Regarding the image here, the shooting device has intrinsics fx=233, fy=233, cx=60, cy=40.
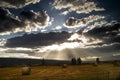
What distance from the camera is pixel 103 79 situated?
3291cm

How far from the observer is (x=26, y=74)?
1804 inches

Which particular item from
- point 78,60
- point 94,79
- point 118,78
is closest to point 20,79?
point 94,79

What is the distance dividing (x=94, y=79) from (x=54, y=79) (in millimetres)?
5818

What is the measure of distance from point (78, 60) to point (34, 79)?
49.5 m

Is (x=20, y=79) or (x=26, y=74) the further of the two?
(x=26, y=74)

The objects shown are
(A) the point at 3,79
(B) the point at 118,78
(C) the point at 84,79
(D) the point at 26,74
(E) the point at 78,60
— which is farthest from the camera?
(E) the point at 78,60

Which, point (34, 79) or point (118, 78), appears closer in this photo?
point (118, 78)

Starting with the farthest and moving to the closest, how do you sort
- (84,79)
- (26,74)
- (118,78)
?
(26,74), (84,79), (118,78)

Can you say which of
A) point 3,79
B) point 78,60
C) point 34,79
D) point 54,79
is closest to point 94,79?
point 54,79

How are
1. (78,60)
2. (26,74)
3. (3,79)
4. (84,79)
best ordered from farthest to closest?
1. (78,60)
2. (26,74)
3. (3,79)
4. (84,79)

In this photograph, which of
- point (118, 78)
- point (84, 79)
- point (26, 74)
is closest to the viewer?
point (118, 78)

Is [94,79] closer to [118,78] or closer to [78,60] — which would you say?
[118,78]

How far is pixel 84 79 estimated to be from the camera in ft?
115

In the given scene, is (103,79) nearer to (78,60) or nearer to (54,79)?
(54,79)
